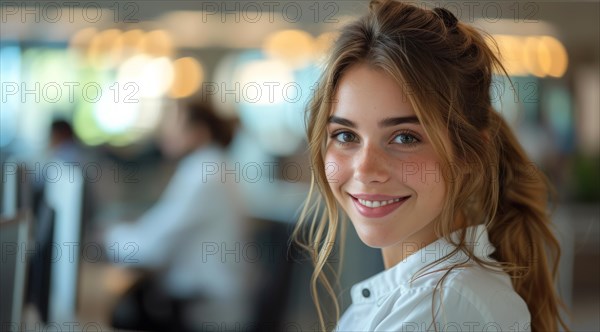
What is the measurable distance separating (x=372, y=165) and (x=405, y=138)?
0.06m

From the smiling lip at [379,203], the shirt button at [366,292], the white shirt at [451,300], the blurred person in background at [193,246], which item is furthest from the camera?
the blurred person in background at [193,246]

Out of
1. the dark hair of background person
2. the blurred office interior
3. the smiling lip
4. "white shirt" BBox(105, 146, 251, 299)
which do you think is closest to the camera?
the smiling lip

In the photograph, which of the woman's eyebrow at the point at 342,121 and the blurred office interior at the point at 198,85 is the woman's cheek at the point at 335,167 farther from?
the blurred office interior at the point at 198,85

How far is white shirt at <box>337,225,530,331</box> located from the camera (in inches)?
34.2

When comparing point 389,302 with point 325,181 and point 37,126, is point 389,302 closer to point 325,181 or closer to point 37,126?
point 325,181

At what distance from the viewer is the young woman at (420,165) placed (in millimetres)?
907

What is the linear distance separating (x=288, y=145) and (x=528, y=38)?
219cm

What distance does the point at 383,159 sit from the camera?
96 centimetres

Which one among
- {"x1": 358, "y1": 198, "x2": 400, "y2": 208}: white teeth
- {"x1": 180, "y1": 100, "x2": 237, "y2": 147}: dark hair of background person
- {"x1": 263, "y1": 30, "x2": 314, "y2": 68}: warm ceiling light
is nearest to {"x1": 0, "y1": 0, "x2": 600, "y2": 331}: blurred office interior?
{"x1": 263, "y1": 30, "x2": 314, "y2": 68}: warm ceiling light

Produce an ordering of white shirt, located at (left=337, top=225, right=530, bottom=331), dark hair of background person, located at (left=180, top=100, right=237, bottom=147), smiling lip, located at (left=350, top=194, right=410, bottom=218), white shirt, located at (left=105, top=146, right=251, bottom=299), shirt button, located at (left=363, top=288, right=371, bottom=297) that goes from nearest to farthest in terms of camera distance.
A: white shirt, located at (left=337, top=225, right=530, bottom=331)
smiling lip, located at (left=350, top=194, right=410, bottom=218)
shirt button, located at (left=363, top=288, right=371, bottom=297)
white shirt, located at (left=105, top=146, right=251, bottom=299)
dark hair of background person, located at (left=180, top=100, right=237, bottom=147)

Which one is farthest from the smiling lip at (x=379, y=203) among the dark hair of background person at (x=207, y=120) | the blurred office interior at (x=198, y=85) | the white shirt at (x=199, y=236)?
the blurred office interior at (x=198, y=85)

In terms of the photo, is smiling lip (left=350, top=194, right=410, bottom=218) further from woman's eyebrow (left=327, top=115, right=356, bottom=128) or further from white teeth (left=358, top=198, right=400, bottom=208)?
woman's eyebrow (left=327, top=115, right=356, bottom=128)

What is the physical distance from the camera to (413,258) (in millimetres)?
1040

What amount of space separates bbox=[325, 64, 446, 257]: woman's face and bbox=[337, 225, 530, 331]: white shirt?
7 cm
